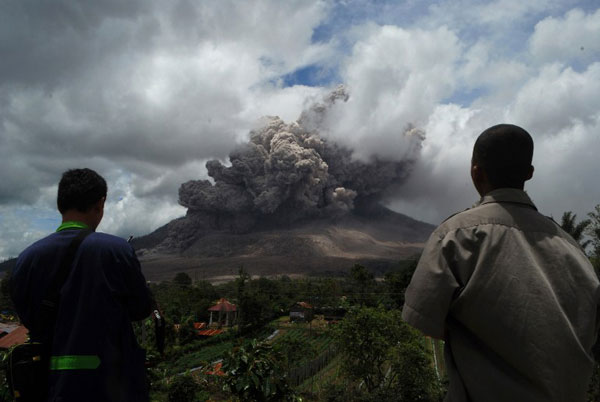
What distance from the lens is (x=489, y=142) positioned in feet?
5.26

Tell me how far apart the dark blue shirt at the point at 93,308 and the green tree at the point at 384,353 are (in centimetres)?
971

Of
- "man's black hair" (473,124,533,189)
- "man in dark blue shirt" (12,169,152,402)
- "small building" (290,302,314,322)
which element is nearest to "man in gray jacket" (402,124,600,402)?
"man's black hair" (473,124,533,189)

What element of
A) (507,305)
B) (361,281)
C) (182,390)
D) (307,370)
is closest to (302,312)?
(361,281)

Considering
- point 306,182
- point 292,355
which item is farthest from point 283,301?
point 306,182

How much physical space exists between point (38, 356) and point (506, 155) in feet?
6.86

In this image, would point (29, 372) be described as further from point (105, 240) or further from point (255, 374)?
point (255, 374)

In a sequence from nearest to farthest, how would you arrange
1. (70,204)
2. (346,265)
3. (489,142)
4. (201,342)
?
(489,142), (70,204), (201,342), (346,265)

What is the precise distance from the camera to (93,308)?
69.5 inches

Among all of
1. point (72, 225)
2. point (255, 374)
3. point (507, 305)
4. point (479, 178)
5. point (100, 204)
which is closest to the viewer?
point (507, 305)

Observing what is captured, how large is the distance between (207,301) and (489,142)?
43.2 metres

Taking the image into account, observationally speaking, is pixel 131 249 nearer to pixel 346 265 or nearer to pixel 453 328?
pixel 453 328

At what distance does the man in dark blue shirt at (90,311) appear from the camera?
172cm

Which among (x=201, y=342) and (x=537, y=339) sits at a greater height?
(x=537, y=339)

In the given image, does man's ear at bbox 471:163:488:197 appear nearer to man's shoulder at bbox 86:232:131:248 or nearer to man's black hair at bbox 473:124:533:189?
man's black hair at bbox 473:124:533:189
